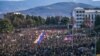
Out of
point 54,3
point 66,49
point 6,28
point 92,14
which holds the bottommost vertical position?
point 54,3

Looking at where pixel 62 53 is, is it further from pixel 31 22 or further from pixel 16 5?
pixel 16 5

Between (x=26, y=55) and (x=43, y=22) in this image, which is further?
(x=43, y=22)

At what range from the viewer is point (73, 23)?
25.1m

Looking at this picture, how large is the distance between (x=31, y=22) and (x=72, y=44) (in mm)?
12979

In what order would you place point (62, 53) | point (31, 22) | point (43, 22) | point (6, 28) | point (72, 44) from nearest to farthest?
point (62, 53) → point (72, 44) → point (6, 28) → point (31, 22) → point (43, 22)

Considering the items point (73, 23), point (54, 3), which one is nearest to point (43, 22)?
point (73, 23)

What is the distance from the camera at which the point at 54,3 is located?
75938 mm

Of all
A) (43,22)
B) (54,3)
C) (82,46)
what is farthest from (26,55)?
(54,3)

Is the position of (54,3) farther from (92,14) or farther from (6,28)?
(6,28)

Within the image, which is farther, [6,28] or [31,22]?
[31,22]

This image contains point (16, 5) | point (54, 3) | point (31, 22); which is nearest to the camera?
point (31, 22)

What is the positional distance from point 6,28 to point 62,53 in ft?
27.5

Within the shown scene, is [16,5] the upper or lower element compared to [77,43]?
lower

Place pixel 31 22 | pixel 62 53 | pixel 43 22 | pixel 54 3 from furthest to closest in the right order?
pixel 54 3, pixel 43 22, pixel 31 22, pixel 62 53
